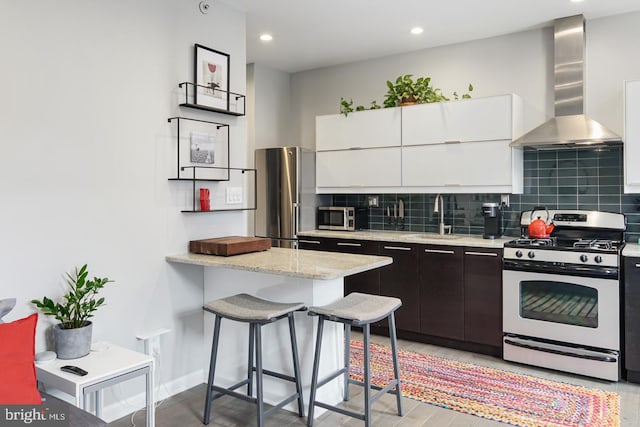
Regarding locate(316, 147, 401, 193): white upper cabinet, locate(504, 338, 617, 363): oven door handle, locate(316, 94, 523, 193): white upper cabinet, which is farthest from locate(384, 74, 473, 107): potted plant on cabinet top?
locate(504, 338, 617, 363): oven door handle

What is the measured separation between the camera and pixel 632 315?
3.25 m

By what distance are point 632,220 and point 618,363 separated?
1172 mm

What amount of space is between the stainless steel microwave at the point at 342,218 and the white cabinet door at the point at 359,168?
0.26 metres

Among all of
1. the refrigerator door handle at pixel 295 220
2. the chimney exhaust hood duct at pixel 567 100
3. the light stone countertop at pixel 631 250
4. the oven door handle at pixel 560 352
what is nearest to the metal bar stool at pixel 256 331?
the oven door handle at pixel 560 352

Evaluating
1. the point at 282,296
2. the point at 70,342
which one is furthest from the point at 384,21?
the point at 70,342

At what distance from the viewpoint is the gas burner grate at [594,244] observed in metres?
3.41

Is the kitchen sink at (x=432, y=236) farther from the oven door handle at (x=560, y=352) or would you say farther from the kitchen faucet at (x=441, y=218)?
the oven door handle at (x=560, y=352)

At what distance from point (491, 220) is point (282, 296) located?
213cm

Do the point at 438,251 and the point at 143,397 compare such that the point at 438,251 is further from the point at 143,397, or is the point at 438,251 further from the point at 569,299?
the point at 143,397

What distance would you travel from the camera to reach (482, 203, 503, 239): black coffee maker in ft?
13.3

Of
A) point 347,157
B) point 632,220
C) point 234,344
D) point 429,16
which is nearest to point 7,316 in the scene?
point 234,344

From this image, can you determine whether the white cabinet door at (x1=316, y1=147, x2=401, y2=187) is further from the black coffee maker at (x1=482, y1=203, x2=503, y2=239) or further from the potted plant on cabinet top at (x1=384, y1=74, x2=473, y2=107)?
the black coffee maker at (x1=482, y1=203, x2=503, y2=239)

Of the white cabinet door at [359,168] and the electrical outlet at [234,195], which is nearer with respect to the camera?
the electrical outlet at [234,195]

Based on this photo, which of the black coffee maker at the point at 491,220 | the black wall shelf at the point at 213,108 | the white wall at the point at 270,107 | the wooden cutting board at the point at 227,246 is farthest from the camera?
the white wall at the point at 270,107
